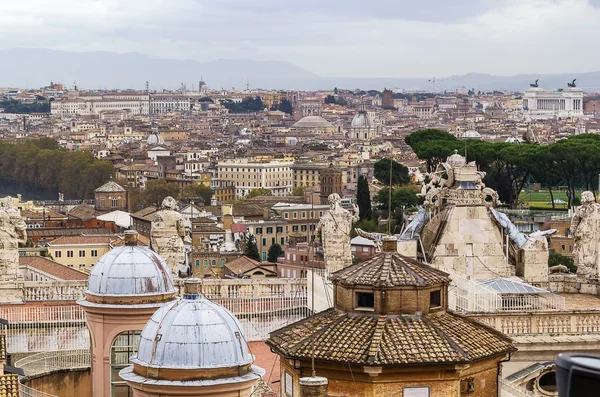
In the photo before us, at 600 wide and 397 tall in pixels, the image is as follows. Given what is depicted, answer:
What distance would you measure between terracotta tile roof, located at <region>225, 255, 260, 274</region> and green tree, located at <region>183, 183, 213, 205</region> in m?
48.8

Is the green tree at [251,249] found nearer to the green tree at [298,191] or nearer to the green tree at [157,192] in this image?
the green tree at [157,192]

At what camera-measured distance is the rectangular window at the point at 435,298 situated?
39.5ft

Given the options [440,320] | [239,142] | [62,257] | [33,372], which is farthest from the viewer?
[239,142]

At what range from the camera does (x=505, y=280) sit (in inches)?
722

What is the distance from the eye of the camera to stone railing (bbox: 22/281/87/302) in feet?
61.9

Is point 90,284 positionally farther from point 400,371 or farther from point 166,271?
point 400,371

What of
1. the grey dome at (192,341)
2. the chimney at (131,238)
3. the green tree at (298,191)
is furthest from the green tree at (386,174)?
the grey dome at (192,341)

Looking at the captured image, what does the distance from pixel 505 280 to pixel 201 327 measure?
25.4 feet

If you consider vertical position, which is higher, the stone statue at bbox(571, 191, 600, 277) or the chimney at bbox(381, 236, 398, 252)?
the chimney at bbox(381, 236, 398, 252)

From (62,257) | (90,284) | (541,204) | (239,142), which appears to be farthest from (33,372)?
(239,142)

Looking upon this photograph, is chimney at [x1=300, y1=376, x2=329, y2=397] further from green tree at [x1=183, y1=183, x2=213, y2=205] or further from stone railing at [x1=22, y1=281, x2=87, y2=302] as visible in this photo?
green tree at [x1=183, y1=183, x2=213, y2=205]

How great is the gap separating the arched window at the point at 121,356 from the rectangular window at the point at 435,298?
3229mm

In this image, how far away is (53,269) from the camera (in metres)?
40.6

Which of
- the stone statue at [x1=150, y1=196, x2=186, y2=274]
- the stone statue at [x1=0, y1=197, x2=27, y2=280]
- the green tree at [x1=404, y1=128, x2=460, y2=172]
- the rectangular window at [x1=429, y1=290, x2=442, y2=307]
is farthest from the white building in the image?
the rectangular window at [x1=429, y1=290, x2=442, y2=307]
